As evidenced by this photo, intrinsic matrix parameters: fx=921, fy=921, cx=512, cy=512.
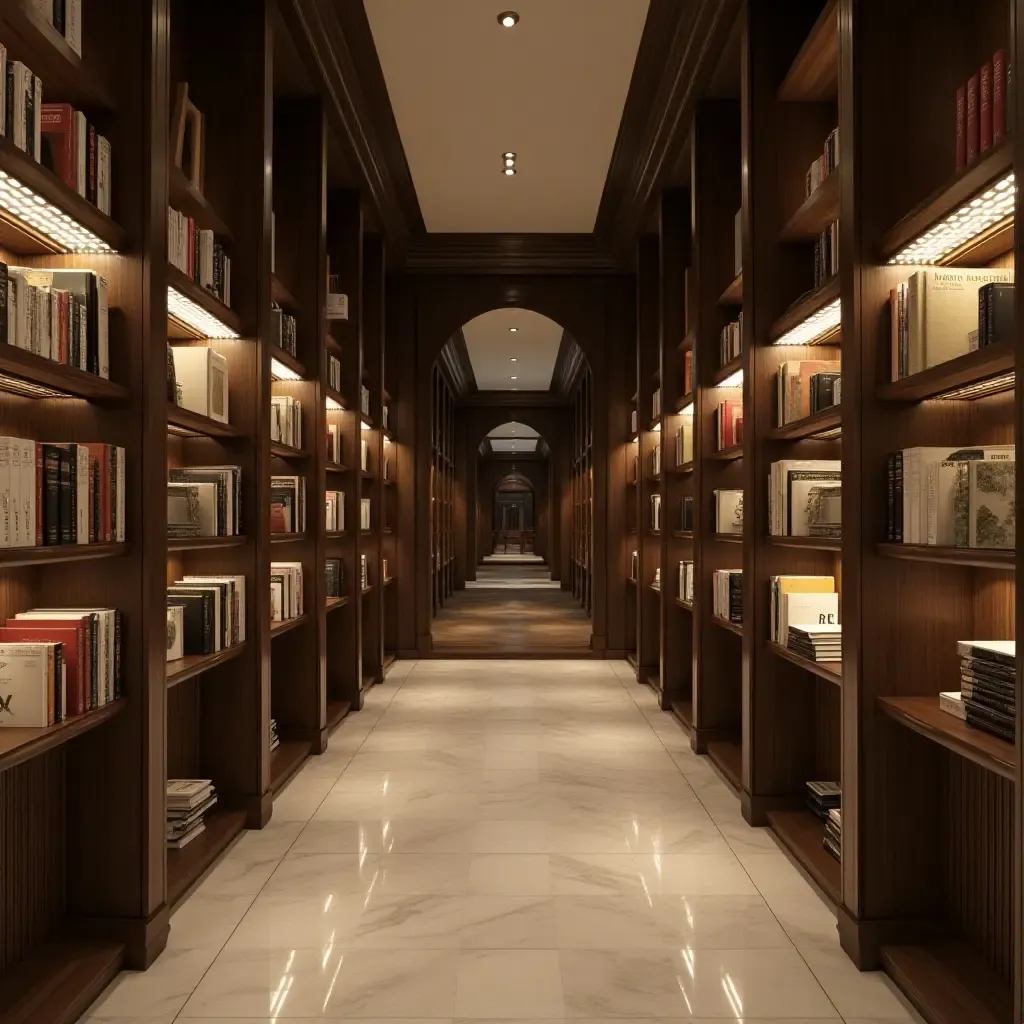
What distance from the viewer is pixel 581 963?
2756 millimetres

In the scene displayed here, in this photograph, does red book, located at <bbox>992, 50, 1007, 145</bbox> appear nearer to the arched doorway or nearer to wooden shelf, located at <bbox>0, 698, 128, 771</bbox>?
wooden shelf, located at <bbox>0, 698, 128, 771</bbox>

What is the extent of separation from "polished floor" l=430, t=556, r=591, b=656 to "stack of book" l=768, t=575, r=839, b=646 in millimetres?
5193

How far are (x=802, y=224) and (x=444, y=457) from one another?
11.3 m

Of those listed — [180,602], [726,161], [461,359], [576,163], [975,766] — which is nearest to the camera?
[975,766]

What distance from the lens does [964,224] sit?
2.49 meters

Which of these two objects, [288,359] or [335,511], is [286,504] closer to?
[288,359]

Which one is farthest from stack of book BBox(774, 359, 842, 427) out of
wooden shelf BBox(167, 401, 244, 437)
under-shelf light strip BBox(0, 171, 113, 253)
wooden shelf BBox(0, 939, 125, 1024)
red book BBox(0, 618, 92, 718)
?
wooden shelf BBox(0, 939, 125, 1024)

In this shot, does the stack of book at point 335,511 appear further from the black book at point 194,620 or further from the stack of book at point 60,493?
the stack of book at point 60,493

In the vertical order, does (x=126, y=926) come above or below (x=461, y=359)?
below

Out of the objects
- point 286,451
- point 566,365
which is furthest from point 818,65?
point 566,365

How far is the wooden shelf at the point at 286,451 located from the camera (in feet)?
15.0

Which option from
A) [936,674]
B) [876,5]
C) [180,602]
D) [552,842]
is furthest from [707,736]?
[876,5]

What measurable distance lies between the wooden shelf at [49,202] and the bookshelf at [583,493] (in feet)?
32.4

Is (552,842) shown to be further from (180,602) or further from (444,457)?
(444,457)
